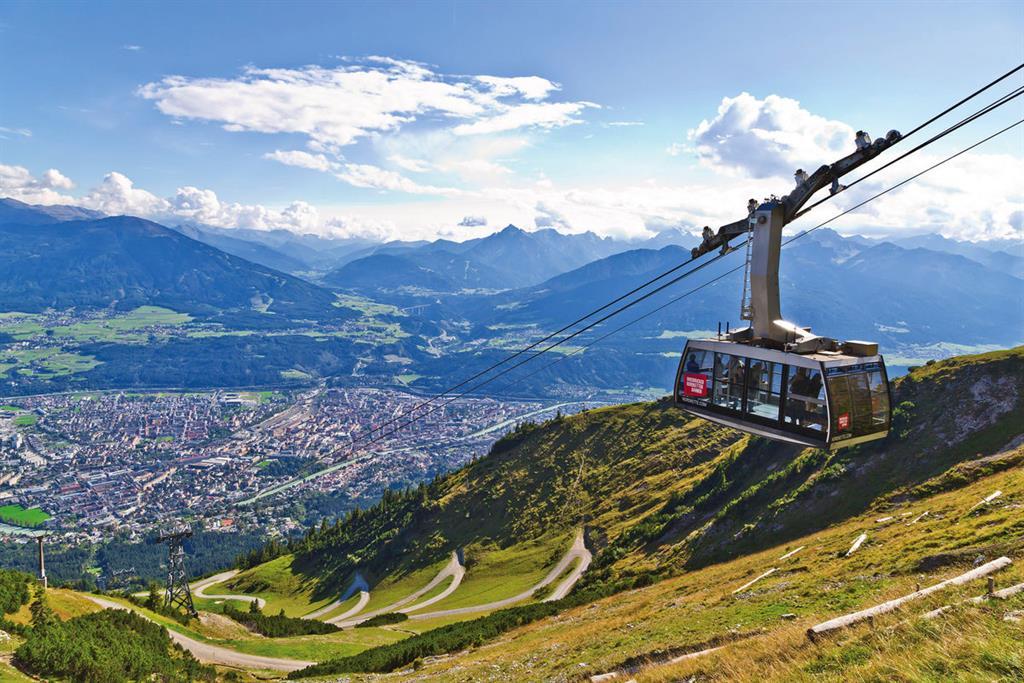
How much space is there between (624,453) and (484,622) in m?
55.3

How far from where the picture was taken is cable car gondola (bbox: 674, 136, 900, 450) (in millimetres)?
17828

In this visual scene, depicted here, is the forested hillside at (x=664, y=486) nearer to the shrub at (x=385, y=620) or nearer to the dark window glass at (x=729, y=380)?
the shrub at (x=385, y=620)

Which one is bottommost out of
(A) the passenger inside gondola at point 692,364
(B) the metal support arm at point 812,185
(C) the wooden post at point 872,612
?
(C) the wooden post at point 872,612

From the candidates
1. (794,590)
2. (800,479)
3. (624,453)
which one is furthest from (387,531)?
(794,590)

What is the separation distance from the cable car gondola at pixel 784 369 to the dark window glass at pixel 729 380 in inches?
1.3

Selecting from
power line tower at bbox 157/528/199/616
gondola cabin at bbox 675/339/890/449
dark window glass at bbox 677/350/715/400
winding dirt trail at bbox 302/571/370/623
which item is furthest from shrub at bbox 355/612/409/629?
gondola cabin at bbox 675/339/890/449

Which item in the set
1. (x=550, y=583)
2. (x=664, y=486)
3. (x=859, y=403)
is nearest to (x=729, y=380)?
(x=859, y=403)

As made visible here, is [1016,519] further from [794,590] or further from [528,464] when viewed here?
[528,464]

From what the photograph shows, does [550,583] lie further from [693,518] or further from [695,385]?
[695,385]

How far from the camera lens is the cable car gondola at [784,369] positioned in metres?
17.8

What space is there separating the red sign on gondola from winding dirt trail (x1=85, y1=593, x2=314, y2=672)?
33148mm

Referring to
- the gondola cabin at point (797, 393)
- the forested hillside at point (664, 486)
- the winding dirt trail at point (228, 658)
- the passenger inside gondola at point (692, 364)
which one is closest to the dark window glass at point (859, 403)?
the gondola cabin at point (797, 393)

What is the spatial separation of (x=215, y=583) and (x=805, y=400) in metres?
114

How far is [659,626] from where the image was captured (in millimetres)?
25031
